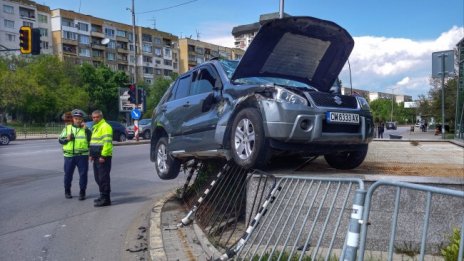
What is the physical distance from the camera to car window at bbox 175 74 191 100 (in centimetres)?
760

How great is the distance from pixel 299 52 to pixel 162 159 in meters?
3.42

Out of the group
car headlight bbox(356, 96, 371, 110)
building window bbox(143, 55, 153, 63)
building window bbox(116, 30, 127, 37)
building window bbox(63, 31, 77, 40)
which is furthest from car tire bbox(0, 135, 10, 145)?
building window bbox(143, 55, 153, 63)

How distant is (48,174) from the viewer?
11.9m

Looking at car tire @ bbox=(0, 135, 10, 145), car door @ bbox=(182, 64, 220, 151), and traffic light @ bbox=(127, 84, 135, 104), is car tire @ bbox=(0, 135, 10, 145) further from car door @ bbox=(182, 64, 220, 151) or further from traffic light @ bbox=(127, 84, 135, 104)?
car door @ bbox=(182, 64, 220, 151)

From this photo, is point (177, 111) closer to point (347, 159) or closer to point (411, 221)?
point (347, 159)

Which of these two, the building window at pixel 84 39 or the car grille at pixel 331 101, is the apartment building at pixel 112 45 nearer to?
the building window at pixel 84 39

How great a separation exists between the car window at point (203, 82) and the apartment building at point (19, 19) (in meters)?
70.9

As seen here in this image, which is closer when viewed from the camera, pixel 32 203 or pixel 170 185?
pixel 32 203

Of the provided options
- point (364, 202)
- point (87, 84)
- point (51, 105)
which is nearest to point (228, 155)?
point (364, 202)

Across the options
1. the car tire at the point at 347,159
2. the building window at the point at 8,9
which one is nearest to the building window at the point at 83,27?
the building window at the point at 8,9

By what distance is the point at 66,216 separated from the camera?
7109mm

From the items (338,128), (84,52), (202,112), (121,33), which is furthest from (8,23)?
(338,128)

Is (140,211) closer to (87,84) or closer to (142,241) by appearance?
(142,241)

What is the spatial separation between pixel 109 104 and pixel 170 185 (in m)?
57.7
